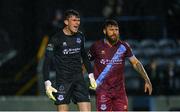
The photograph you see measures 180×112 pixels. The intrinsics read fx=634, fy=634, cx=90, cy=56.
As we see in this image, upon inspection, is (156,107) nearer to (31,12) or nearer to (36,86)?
(36,86)

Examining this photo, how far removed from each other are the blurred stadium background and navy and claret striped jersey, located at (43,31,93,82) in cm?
547

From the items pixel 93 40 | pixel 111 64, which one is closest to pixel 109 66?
pixel 111 64

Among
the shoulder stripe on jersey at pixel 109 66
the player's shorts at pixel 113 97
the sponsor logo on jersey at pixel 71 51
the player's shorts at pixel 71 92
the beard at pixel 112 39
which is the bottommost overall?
the player's shorts at pixel 113 97

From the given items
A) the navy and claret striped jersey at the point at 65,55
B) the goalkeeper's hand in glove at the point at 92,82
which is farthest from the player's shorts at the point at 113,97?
the navy and claret striped jersey at the point at 65,55

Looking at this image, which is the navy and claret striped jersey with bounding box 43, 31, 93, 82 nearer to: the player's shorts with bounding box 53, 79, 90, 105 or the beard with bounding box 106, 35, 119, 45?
the player's shorts with bounding box 53, 79, 90, 105

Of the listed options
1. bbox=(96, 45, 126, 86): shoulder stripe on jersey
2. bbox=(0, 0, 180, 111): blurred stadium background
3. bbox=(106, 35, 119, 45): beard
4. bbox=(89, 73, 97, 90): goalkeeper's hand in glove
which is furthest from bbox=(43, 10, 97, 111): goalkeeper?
bbox=(0, 0, 180, 111): blurred stadium background

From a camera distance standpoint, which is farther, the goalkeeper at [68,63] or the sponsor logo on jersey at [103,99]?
the sponsor logo on jersey at [103,99]

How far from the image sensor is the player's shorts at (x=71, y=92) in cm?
987

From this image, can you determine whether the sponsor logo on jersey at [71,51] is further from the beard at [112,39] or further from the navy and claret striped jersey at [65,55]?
the beard at [112,39]

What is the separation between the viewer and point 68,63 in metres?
9.88

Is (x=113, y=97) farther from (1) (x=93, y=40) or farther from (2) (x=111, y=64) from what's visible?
(1) (x=93, y=40)

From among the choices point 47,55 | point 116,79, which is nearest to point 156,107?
point 116,79

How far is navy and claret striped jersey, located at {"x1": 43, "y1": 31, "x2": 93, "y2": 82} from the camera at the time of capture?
32.2 feet

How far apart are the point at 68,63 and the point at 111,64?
0.81 meters
